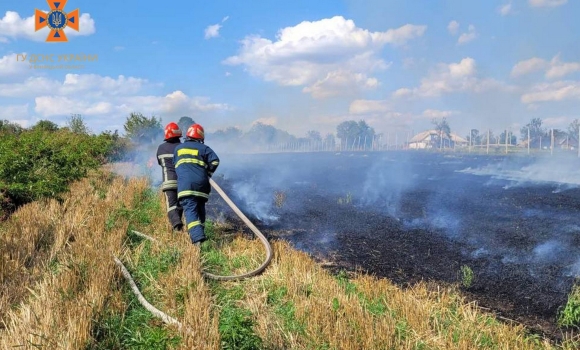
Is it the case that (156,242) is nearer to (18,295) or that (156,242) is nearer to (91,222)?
(91,222)

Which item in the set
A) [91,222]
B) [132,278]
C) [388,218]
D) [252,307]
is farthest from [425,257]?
[91,222]

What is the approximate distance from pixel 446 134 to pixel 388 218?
84.5 metres

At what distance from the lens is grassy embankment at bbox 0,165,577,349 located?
2891mm

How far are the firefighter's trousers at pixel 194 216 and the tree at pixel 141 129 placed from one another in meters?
23.7

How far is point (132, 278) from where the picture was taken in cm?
428

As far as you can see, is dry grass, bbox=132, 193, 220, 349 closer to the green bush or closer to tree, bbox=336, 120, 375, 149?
the green bush

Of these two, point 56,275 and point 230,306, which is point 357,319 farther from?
point 56,275

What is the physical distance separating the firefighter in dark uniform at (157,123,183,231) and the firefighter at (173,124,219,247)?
62cm

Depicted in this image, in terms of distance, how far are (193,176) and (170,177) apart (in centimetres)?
97

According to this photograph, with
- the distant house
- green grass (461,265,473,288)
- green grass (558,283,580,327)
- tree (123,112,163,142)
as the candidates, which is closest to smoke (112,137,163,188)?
tree (123,112,163,142)

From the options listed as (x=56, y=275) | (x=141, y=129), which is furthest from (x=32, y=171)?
(x=141, y=129)

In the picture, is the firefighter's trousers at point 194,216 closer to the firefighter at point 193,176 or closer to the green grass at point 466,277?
the firefighter at point 193,176

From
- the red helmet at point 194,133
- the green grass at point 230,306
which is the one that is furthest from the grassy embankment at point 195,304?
the red helmet at point 194,133

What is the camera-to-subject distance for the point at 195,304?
125 inches
